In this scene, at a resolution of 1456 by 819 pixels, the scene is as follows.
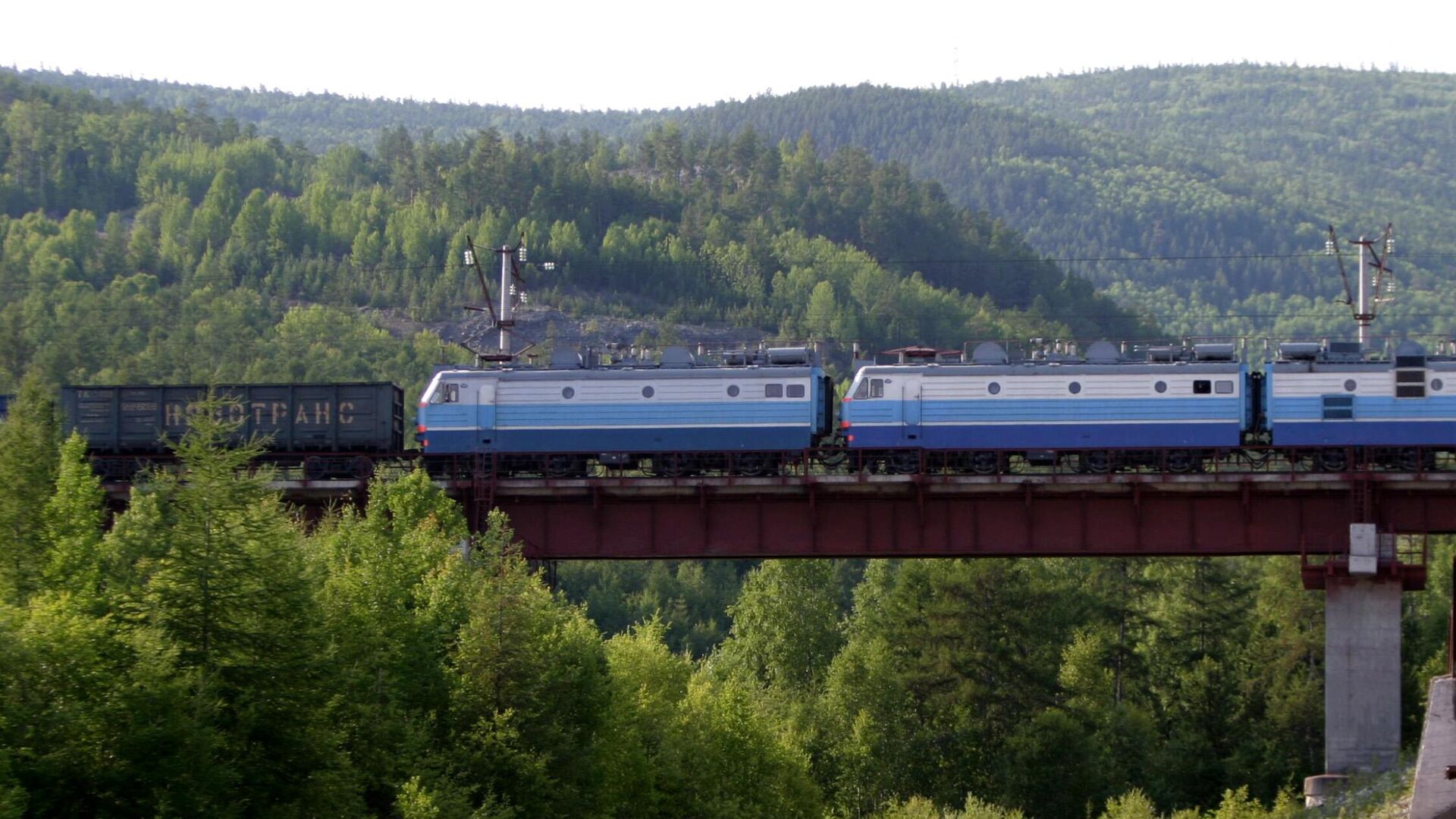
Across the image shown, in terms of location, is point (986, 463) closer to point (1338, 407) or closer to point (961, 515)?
point (961, 515)

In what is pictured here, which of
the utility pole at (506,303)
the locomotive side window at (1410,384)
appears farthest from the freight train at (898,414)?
the utility pole at (506,303)

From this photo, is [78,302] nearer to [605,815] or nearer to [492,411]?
[492,411]

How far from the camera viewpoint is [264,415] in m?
74.4

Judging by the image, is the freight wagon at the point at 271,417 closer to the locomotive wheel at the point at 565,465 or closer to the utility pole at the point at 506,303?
the utility pole at the point at 506,303

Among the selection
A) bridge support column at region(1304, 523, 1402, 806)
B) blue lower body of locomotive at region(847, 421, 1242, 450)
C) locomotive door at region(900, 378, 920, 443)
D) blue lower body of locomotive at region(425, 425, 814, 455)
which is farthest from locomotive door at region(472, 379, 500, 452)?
bridge support column at region(1304, 523, 1402, 806)

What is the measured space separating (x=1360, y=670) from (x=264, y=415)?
40.3 meters

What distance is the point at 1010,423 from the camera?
6888 centimetres

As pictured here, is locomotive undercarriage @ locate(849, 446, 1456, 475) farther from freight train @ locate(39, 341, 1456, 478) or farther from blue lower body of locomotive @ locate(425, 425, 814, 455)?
blue lower body of locomotive @ locate(425, 425, 814, 455)

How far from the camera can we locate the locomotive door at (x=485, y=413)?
71.6m

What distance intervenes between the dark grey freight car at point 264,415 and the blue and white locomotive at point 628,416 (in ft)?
9.53

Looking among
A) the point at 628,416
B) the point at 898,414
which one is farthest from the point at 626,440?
the point at 898,414

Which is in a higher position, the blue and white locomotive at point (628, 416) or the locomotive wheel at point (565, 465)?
the blue and white locomotive at point (628, 416)

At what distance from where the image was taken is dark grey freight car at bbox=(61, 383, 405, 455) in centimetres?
7394

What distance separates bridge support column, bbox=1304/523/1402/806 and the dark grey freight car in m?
34.6
